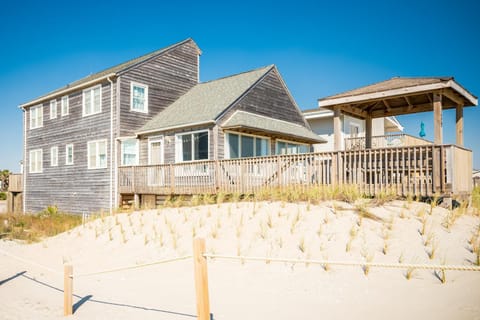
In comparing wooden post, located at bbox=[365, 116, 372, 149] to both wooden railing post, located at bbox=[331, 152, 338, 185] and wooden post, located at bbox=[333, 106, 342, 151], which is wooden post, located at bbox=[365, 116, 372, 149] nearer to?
wooden post, located at bbox=[333, 106, 342, 151]

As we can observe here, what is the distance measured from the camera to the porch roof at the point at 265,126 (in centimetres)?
1863

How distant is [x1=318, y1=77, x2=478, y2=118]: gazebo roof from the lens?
39.6 feet

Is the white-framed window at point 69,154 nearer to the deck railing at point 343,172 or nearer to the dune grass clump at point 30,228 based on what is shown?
the dune grass clump at point 30,228

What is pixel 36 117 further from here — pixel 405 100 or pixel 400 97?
pixel 400 97

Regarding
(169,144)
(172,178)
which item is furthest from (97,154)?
(172,178)

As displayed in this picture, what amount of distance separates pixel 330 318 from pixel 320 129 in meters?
23.1

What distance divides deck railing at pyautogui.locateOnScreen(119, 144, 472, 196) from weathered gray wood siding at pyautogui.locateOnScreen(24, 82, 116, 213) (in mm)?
6077

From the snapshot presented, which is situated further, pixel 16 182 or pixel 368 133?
pixel 16 182

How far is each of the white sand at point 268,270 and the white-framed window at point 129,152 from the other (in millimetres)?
8892

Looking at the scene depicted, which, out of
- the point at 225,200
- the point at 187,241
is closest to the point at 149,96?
the point at 225,200

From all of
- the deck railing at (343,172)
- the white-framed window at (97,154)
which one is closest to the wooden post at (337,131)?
the deck railing at (343,172)

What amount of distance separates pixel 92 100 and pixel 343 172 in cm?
1577

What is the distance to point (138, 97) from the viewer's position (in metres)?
22.6

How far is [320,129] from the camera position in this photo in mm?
28500
